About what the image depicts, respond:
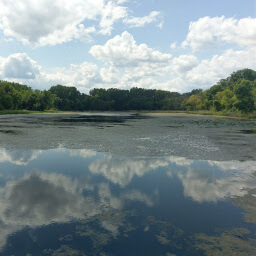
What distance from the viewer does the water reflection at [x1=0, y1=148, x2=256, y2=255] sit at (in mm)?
8211

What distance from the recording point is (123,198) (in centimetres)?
1113

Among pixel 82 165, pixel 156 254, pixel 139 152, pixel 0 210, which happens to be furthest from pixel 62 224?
pixel 139 152

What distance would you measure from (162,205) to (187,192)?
2.24 meters

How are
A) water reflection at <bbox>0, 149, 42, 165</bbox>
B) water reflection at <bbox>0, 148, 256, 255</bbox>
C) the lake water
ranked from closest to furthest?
1. the lake water
2. water reflection at <bbox>0, 148, 256, 255</bbox>
3. water reflection at <bbox>0, 149, 42, 165</bbox>

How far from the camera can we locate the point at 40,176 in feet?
47.3

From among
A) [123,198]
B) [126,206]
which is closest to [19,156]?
[123,198]

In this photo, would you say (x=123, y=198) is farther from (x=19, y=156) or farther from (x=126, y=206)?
(x=19, y=156)

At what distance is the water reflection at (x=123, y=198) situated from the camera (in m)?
8.21

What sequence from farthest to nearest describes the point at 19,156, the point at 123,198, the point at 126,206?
the point at 19,156 < the point at 123,198 < the point at 126,206

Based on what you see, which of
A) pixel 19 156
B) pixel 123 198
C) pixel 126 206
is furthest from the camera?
pixel 19 156

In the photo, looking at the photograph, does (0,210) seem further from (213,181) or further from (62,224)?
(213,181)

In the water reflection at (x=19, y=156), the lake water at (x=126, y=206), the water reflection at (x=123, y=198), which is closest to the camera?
the lake water at (x=126, y=206)

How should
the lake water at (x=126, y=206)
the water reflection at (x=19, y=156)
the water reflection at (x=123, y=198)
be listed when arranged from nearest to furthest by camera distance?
the lake water at (x=126, y=206) → the water reflection at (x=123, y=198) → the water reflection at (x=19, y=156)

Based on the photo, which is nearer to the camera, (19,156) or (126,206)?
(126,206)
